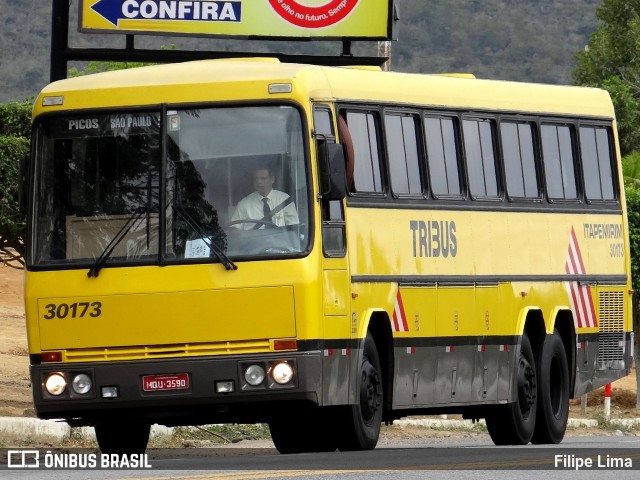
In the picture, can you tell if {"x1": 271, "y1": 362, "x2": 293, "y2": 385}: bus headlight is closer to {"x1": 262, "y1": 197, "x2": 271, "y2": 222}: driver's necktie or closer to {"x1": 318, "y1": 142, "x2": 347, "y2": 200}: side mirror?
{"x1": 262, "y1": 197, "x2": 271, "y2": 222}: driver's necktie

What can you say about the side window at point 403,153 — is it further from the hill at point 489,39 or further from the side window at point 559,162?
the hill at point 489,39

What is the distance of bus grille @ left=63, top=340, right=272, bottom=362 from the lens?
15617mm

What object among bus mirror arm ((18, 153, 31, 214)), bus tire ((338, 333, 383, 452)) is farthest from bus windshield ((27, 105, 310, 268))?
bus tire ((338, 333, 383, 452))

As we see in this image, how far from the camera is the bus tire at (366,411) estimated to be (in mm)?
16656

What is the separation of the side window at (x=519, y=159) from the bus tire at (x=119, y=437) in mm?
4608

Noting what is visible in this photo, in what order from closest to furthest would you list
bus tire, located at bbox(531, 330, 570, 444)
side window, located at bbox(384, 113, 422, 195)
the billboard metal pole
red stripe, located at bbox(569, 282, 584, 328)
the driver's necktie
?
the driver's necktie
side window, located at bbox(384, 113, 422, 195)
bus tire, located at bbox(531, 330, 570, 444)
red stripe, located at bbox(569, 282, 584, 328)
the billboard metal pole

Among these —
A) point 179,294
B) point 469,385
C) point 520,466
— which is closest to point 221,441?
point 469,385

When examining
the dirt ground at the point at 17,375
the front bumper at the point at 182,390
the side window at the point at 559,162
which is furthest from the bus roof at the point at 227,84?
the dirt ground at the point at 17,375

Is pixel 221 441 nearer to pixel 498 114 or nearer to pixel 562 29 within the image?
pixel 498 114

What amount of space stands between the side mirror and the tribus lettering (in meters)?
2.14

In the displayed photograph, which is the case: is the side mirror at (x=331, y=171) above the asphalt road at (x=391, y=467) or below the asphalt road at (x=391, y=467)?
above

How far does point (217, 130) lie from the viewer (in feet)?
52.5

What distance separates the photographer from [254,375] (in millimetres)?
15531

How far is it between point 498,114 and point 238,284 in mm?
5083
